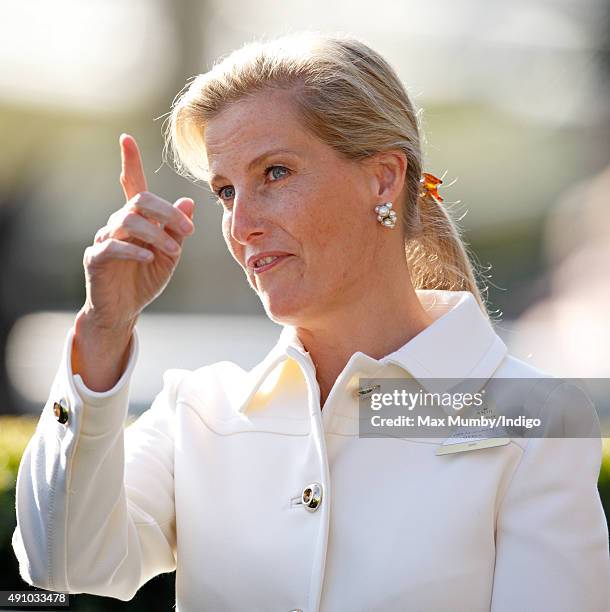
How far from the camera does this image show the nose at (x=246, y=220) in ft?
8.22

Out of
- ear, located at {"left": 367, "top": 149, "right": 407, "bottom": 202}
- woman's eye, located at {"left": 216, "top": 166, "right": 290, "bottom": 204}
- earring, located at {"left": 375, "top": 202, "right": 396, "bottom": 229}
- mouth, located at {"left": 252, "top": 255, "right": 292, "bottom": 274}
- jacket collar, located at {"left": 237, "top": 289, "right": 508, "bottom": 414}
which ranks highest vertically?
ear, located at {"left": 367, "top": 149, "right": 407, "bottom": 202}

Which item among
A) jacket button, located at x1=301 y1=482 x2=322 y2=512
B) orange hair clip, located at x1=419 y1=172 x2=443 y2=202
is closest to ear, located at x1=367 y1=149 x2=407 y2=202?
orange hair clip, located at x1=419 y1=172 x2=443 y2=202

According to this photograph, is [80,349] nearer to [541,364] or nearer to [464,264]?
[464,264]

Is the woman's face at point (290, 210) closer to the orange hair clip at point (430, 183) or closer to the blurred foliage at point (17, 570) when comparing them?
the orange hair clip at point (430, 183)

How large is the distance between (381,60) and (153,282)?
3.03ft

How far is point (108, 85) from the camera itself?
10211mm

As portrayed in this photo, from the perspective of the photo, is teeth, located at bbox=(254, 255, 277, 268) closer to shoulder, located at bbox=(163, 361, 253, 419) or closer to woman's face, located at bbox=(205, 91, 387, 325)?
woman's face, located at bbox=(205, 91, 387, 325)

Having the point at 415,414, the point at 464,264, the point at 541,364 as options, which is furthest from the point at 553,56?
the point at 415,414

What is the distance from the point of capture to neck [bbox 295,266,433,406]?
2.58 metres

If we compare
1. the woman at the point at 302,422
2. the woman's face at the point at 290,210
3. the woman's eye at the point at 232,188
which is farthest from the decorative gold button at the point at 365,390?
the woman's eye at the point at 232,188

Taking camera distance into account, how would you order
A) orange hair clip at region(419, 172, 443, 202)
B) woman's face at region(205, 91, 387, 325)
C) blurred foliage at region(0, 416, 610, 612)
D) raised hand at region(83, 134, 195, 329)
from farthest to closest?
blurred foliage at region(0, 416, 610, 612) < orange hair clip at region(419, 172, 443, 202) < woman's face at region(205, 91, 387, 325) < raised hand at region(83, 134, 195, 329)

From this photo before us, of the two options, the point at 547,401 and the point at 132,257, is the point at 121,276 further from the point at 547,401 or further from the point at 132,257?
the point at 547,401

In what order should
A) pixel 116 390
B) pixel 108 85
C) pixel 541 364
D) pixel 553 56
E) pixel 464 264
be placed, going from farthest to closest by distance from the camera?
pixel 108 85 < pixel 553 56 < pixel 541 364 < pixel 464 264 < pixel 116 390

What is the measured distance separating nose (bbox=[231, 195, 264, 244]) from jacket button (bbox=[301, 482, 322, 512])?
1.94 ft
